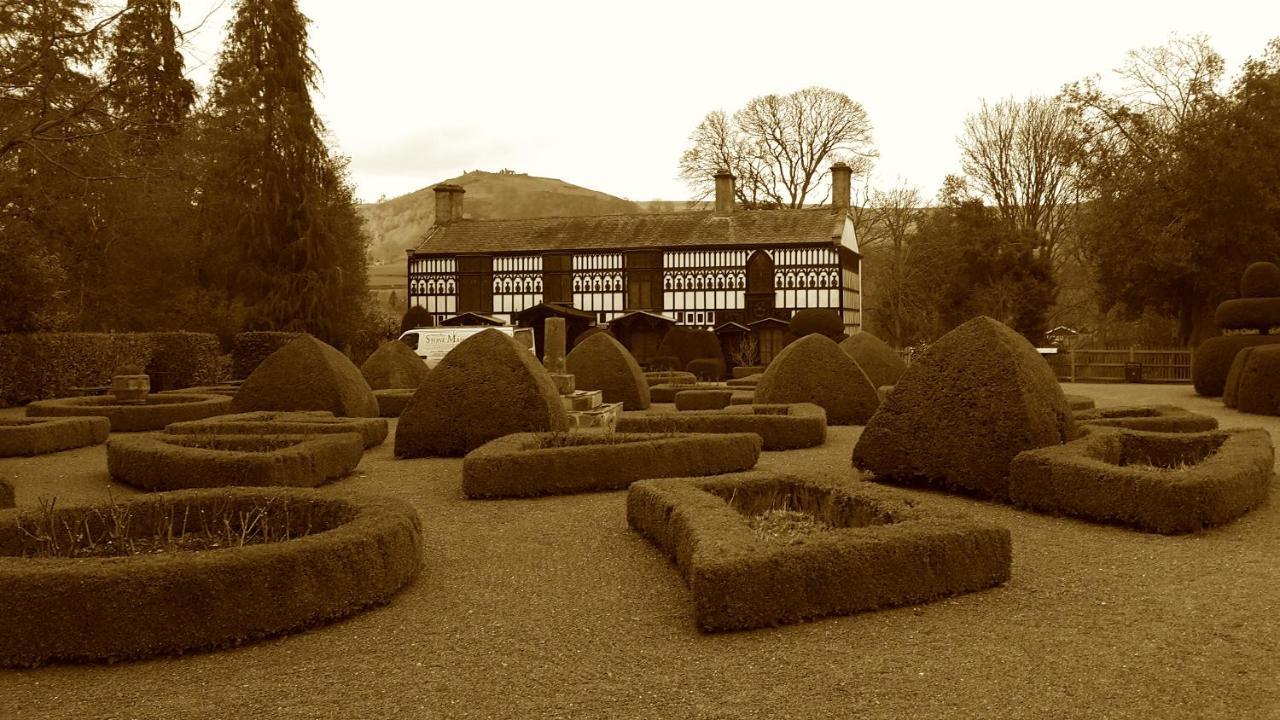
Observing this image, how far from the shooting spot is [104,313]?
99.0 ft

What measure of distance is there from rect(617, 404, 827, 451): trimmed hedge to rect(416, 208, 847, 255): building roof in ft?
85.8

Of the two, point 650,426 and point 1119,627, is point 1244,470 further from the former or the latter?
point 650,426

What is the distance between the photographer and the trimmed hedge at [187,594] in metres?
5.23

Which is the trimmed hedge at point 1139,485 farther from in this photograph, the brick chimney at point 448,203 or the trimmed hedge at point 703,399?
the brick chimney at point 448,203

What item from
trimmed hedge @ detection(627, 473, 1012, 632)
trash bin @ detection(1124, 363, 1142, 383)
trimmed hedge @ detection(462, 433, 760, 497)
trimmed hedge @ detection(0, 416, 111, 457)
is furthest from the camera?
trash bin @ detection(1124, 363, 1142, 383)

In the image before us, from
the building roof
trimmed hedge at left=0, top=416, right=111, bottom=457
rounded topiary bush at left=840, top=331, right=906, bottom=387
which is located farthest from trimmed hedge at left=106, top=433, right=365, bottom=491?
the building roof

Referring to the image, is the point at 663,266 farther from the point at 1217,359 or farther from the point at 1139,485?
the point at 1139,485

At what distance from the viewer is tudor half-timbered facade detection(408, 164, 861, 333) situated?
3925 cm

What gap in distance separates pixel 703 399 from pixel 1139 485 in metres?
11.2

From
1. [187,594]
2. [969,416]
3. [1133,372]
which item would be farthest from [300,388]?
[1133,372]

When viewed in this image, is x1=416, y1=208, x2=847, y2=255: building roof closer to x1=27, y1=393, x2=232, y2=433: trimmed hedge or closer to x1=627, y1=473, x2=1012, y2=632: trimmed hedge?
x1=27, y1=393, x2=232, y2=433: trimmed hedge

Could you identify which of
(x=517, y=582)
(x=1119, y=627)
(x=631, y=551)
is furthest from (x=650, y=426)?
(x=1119, y=627)

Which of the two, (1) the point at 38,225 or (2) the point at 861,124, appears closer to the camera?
(1) the point at 38,225

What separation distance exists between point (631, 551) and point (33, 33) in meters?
8.10
